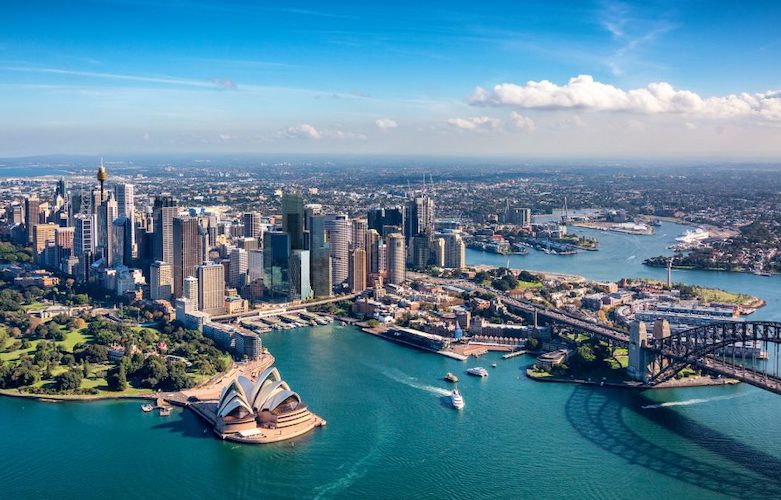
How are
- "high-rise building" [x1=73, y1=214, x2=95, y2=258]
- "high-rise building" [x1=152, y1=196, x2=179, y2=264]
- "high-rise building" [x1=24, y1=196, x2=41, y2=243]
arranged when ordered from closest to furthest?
"high-rise building" [x1=152, y1=196, x2=179, y2=264]
"high-rise building" [x1=73, y1=214, x2=95, y2=258]
"high-rise building" [x1=24, y1=196, x2=41, y2=243]

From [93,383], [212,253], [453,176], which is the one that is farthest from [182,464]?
[453,176]

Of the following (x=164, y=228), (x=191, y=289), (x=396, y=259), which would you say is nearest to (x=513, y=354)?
(x=396, y=259)

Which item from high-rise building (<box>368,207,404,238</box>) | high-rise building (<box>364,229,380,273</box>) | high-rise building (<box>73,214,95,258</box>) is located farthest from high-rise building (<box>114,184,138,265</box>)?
high-rise building (<box>368,207,404,238</box>)

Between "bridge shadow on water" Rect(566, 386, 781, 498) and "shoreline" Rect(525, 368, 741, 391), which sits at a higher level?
"shoreline" Rect(525, 368, 741, 391)

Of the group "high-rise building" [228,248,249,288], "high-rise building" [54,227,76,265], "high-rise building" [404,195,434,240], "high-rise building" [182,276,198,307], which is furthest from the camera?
"high-rise building" [404,195,434,240]

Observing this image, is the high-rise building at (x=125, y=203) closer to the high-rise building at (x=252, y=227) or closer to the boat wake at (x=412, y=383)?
the high-rise building at (x=252, y=227)

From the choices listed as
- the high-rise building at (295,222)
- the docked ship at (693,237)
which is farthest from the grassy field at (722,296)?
the high-rise building at (295,222)

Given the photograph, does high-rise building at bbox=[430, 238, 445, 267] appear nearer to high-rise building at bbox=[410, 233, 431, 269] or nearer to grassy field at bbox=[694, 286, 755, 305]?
high-rise building at bbox=[410, 233, 431, 269]
